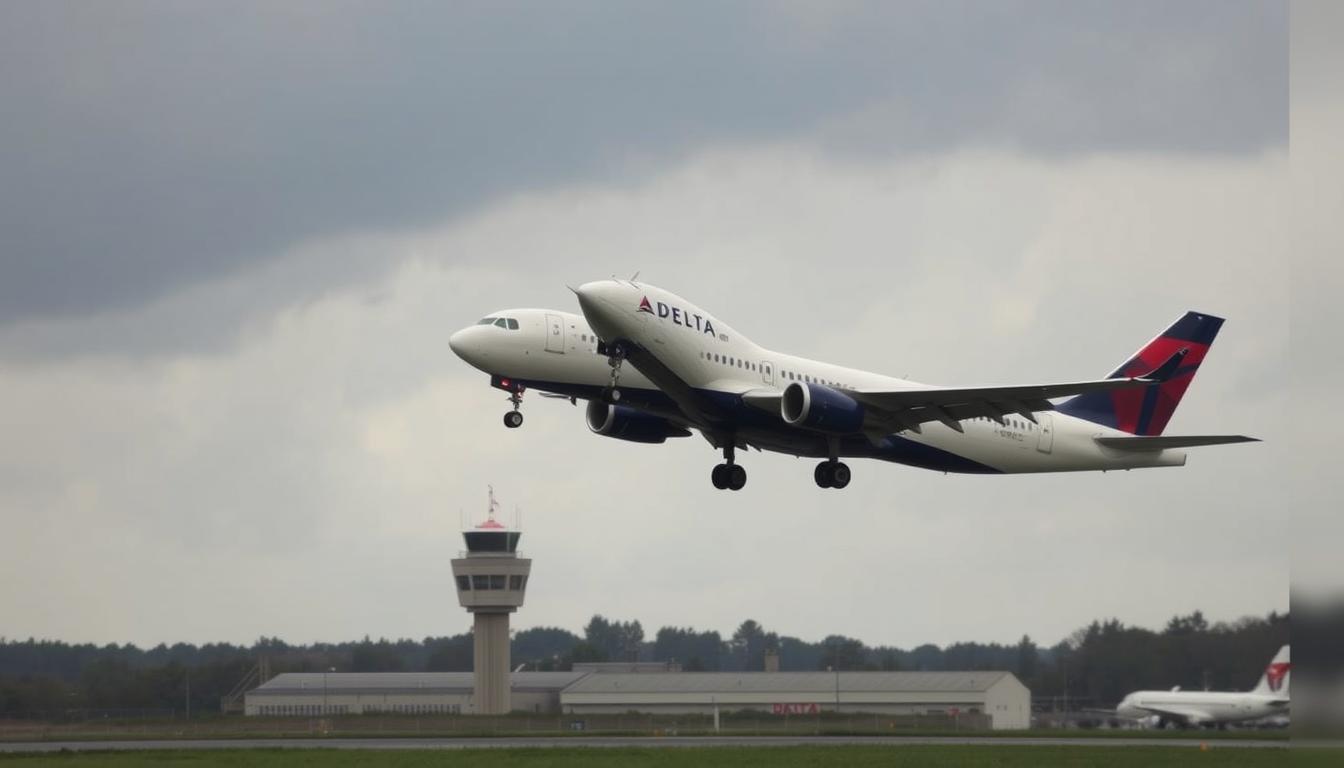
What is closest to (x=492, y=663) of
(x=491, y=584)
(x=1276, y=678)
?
(x=491, y=584)

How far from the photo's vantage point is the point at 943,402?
47812 mm

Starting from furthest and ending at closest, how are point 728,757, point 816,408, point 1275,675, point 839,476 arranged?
point 839,476 → point 816,408 → point 728,757 → point 1275,675

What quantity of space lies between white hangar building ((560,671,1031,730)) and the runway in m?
12.2

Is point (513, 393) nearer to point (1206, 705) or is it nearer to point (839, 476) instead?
point (839, 476)

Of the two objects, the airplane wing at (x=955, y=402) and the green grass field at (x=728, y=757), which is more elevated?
the airplane wing at (x=955, y=402)

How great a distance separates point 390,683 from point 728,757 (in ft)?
196

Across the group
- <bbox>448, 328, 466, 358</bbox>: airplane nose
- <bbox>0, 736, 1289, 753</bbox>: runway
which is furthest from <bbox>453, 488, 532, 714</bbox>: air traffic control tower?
<bbox>448, 328, 466, 358</bbox>: airplane nose

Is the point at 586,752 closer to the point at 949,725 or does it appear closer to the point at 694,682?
the point at 949,725

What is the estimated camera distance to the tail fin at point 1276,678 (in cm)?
3069

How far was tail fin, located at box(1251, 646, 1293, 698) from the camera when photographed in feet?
101

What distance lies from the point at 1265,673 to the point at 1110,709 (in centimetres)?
1953

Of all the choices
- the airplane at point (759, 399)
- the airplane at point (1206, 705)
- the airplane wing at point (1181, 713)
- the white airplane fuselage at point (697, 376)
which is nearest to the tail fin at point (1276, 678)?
Answer: the airplane at point (1206, 705)

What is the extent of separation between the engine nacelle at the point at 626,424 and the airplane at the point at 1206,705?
60.0ft

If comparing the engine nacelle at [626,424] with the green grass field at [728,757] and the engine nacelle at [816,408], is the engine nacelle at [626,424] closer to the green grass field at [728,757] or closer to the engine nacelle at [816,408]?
the engine nacelle at [816,408]
